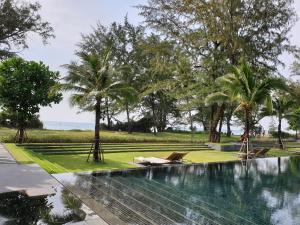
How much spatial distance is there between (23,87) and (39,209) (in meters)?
14.6

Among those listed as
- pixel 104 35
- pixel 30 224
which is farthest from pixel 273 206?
pixel 104 35

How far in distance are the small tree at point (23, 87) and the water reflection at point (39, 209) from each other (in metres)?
12.7

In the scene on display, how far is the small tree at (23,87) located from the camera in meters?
20.5

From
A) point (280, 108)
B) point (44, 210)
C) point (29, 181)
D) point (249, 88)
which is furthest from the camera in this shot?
point (280, 108)

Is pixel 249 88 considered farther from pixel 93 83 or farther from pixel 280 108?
pixel 280 108

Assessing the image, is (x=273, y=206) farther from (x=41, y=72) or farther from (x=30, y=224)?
(x=41, y=72)

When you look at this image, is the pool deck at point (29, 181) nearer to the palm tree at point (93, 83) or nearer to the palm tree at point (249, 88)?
the palm tree at point (93, 83)

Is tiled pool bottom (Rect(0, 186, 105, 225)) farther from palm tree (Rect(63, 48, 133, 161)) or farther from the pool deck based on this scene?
palm tree (Rect(63, 48, 133, 161))

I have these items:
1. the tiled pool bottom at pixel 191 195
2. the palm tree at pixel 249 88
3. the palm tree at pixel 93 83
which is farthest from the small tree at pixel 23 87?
the palm tree at pixel 249 88

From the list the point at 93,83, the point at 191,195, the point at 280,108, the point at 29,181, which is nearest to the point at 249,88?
the point at 93,83

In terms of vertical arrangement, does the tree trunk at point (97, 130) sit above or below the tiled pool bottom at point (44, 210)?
above

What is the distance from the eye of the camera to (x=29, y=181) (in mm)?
10328

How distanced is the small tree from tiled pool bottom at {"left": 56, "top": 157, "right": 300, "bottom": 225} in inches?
399

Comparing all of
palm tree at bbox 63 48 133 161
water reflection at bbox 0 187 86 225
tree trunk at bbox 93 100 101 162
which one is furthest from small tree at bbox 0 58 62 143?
water reflection at bbox 0 187 86 225
